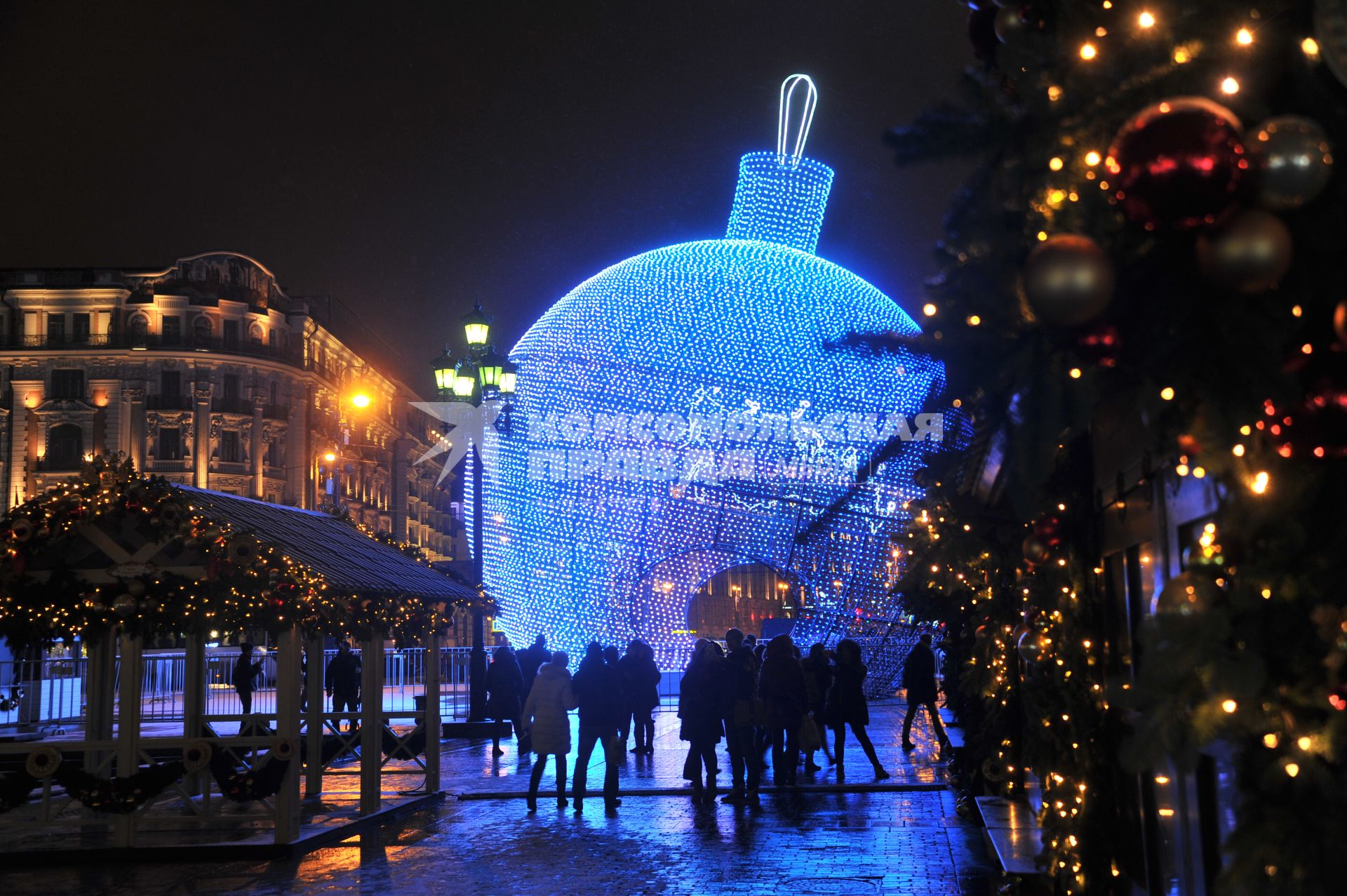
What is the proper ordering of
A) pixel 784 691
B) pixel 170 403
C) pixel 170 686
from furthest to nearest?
pixel 170 403 < pixel 170 686 < pixel 784 691

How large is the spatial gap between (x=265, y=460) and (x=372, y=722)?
50.9m

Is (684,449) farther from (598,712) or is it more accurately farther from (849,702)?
(598,712)

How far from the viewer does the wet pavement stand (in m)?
Result: 9.35

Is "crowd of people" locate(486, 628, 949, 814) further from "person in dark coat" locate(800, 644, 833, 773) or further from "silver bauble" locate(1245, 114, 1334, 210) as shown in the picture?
"silver bauble" locate(1245, 114, 1334, 210)

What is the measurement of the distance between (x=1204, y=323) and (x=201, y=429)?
61.0 meters

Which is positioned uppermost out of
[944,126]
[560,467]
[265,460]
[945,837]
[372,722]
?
[265,460]

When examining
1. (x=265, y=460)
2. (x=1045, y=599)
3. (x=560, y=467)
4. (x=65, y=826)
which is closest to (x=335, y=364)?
(x=265, y=460)

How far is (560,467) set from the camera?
86.2 feet

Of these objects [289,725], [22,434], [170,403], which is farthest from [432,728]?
[22,434]

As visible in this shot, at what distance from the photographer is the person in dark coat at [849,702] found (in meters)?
15.4

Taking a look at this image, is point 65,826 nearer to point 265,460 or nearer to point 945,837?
point 945,837

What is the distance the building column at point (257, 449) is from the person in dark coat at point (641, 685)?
1770 inches

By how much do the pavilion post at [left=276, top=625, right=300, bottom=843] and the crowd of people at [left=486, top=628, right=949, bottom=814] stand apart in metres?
2.31

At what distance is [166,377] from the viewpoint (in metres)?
60.2
